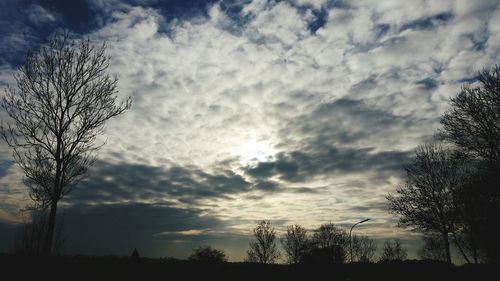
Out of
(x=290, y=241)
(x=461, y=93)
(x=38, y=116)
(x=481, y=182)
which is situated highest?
(x=461, y=93)

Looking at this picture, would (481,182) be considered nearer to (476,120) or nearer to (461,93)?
(476,120)

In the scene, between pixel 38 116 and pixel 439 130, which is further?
pixel 439 130

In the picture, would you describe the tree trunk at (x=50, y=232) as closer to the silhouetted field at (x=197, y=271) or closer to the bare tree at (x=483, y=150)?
the silhouetted field at (x=197, y=271)

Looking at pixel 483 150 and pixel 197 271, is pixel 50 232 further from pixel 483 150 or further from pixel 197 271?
pixel 483 150

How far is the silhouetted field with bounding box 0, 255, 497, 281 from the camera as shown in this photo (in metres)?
10.1

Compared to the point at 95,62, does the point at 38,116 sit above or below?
below

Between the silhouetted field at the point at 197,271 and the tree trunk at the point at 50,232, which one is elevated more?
the tree trunk at the point at 50,232

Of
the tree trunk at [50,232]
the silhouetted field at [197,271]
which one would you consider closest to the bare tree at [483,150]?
the silhouetted field at [197,271]

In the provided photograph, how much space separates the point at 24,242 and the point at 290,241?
59645mm

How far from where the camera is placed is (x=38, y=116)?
16453mm

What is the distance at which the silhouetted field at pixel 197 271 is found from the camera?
33.3ft

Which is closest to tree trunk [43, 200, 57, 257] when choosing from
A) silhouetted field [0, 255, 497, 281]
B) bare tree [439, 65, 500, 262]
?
silhouetted field [0, 255, 497, 281]

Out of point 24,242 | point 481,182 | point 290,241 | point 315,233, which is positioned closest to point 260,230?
point 290,241

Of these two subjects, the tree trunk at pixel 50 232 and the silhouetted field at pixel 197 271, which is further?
the tree trunk at pixel 50 232
